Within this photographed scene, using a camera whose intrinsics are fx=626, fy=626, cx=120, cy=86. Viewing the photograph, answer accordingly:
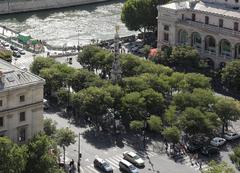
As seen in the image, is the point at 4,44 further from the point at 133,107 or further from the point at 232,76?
the point at 133,107

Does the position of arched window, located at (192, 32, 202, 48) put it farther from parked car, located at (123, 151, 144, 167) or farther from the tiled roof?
the tiled roof

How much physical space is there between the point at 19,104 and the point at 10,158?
31.2 ft

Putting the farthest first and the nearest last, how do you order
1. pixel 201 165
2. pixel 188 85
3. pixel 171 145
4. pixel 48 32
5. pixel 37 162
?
pixel 48 32, pixel 188 85, pixel 171 145, pixel 201 165, pixel 37 162

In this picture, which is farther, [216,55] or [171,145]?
[216,55]

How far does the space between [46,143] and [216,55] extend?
53.5 metres

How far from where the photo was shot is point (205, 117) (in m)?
76.4

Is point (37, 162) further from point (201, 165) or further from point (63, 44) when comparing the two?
point (63, 44)

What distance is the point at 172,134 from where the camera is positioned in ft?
242

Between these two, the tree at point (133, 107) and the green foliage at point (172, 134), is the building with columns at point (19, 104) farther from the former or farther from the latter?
the green foliage at point (172, 134)

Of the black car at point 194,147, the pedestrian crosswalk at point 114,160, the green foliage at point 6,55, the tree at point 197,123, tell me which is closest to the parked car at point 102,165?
the pedestrian crosswalk at point 114,160

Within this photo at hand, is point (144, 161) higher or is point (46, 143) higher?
point (46, 143)

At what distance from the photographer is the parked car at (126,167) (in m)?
69.1

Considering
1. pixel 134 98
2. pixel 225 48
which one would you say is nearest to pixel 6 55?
pixel 134 98

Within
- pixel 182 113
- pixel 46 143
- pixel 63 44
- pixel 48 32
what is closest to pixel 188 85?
pixel 182 113
